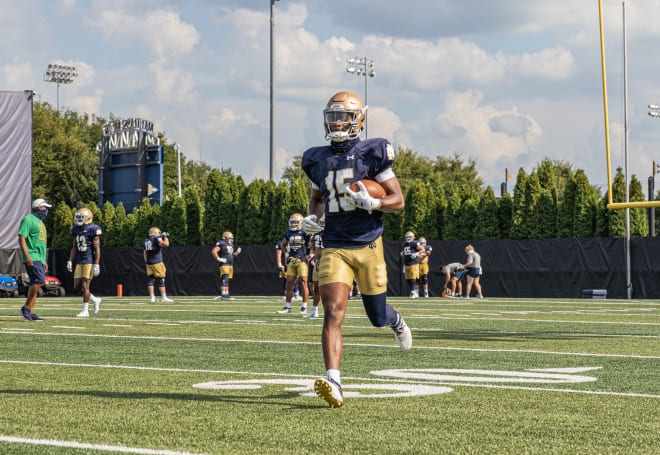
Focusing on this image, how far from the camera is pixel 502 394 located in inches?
269

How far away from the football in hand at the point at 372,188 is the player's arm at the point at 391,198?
0.04 meters

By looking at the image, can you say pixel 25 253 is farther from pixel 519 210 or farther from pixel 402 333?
pixel 519 210

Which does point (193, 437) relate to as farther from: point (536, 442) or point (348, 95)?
point (348, 95)

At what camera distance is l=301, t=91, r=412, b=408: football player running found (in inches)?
268

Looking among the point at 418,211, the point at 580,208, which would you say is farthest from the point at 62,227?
the point at 580,208

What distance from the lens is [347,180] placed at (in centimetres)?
693

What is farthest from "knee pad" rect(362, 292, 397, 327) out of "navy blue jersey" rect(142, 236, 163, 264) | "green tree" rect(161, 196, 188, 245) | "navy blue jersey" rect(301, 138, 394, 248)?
"green tree" rect(161, 196, 188, 245)

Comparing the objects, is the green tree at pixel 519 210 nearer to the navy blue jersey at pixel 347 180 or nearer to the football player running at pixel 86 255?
the football player running at pixel 86 255

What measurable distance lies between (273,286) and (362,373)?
1139 inches

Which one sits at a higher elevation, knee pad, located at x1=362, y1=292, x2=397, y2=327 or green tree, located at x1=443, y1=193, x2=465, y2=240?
green tree, located at x1=443, y1=193, x2=465, y2=240

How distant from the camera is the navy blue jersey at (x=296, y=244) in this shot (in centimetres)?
1967

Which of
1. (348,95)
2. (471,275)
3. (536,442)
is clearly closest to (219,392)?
(348,95)

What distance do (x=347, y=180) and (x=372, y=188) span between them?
0.18 meters

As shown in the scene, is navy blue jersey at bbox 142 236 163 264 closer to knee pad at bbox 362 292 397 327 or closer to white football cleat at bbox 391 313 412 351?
white football cleat at bbox 391 313 412 351
